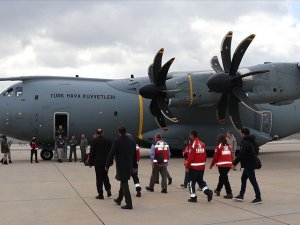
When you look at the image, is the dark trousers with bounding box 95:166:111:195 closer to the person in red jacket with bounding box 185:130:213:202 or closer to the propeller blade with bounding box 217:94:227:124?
the person in red jacket with bounding box 185:130:213:202

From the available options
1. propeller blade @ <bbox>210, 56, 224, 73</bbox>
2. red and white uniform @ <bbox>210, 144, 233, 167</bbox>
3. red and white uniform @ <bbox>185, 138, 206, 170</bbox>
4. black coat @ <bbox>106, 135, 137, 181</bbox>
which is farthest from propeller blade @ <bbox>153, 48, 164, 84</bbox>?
black coat @ <bbox>106, 135, 137, 181</bbox>

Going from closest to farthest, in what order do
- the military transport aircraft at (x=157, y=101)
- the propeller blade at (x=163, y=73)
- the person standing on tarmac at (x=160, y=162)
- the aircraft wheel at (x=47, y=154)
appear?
1. the person standing on tarmac at (x=160, y=162)
2. the military transport aircraft at (x=157, y=101)
3. the propeller blade at (x=163, y=73)
4. the aircraft wheel at (x=47, y=154)

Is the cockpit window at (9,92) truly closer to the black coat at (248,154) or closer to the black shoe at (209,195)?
the black shoe at (209,195)

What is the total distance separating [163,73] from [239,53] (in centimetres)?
349

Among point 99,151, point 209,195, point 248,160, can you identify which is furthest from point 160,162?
point 248,160

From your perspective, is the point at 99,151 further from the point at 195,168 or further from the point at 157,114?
the point at 157,114

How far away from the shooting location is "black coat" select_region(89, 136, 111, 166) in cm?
854

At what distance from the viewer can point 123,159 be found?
25.2 feet

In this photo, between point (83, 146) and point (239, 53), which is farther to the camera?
point (83, 146)

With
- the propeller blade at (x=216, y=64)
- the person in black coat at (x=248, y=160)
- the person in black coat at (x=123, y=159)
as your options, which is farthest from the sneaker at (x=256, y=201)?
the propeller blade at (x=216, y=64)

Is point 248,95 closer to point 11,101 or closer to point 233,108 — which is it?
point 233,108

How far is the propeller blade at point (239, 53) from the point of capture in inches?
612

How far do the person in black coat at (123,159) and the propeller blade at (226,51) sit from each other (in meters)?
9.46

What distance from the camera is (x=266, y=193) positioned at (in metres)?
9.20
